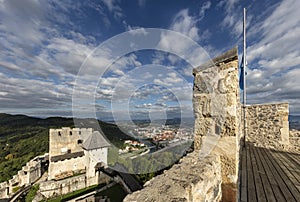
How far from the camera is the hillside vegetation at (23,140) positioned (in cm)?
1866

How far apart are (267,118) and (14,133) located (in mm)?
58723

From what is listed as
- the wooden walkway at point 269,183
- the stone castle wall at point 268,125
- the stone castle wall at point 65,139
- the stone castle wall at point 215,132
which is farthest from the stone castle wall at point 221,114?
the stone castle wall at point 65,139

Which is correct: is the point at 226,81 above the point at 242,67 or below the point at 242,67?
below

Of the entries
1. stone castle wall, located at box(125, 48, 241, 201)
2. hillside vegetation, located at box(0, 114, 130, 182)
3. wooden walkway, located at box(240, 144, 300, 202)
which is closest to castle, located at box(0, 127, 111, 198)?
hillside vegetation, located at box(0, 114, 130, 182)

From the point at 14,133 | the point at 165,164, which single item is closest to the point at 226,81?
the point at 165,164

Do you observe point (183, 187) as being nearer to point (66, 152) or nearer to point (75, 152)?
point (75, 152)

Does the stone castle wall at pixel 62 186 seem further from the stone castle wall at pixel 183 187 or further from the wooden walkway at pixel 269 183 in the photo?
the stone castle wall at pixel 183 187

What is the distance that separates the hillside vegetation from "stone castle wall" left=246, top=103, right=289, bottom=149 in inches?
451

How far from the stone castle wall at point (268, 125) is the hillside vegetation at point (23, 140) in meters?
11.4

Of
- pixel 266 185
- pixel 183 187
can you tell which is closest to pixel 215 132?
pixel 183 187

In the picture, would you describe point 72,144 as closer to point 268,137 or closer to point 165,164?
point 165,164

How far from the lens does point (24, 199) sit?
1207 centimetres

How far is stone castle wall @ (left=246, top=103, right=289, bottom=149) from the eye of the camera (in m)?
5.65

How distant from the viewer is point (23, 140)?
33312mm
